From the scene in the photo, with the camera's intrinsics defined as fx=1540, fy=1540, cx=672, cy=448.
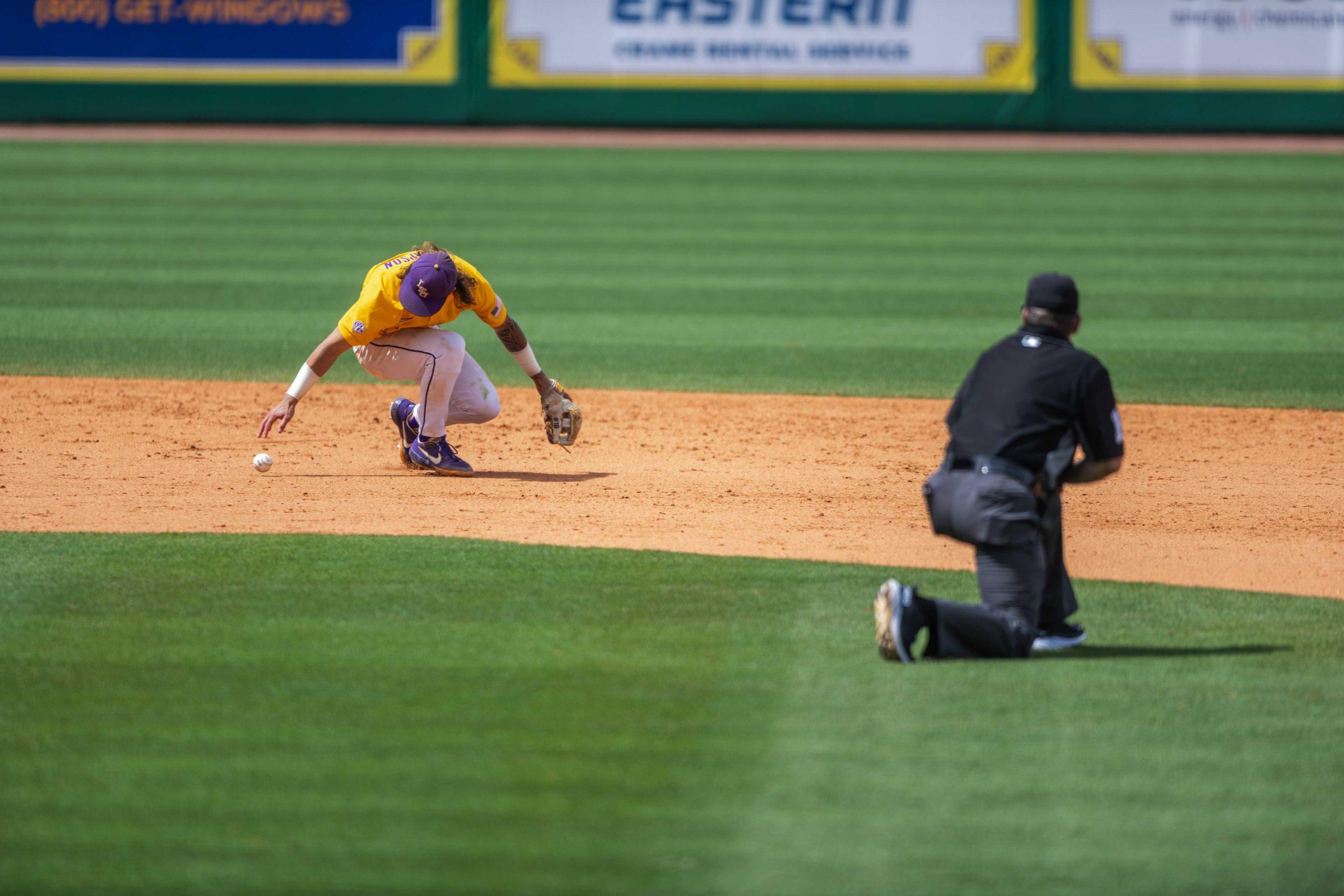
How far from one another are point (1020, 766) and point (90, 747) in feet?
8.37

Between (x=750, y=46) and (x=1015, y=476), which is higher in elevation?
(x=750, y=46)

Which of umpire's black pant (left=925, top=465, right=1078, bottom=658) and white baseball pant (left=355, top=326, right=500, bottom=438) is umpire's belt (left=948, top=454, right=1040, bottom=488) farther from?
white baseball pant (left=355, top=326, right=500, bottom=438)

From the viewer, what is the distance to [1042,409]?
16.1 feet

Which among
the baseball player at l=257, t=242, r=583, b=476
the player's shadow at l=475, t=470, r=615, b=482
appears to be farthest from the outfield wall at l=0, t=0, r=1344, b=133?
the player's shadow at l=475, t=470, r=615, b=482

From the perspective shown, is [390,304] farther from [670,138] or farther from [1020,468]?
[670,138]

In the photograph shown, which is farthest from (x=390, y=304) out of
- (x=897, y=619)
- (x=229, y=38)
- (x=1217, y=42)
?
(x=1217, y=42)

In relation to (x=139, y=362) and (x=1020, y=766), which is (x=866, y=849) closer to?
(x=1020, y=766)

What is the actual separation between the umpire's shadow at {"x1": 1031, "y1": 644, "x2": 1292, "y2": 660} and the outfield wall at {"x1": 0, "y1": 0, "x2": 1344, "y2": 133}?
64.4ft

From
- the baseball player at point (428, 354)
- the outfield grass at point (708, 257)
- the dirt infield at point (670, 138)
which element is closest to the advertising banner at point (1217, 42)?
the dirt infield at point (670, 138)

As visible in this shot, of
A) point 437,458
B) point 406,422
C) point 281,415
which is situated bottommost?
point 437,458

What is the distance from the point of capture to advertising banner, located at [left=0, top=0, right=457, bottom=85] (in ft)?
78.1

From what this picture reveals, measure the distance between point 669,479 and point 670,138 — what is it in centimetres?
1766

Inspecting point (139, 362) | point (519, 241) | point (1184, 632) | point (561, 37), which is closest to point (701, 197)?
point (519, 241)

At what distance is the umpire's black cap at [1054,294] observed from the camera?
4980 millimetres
